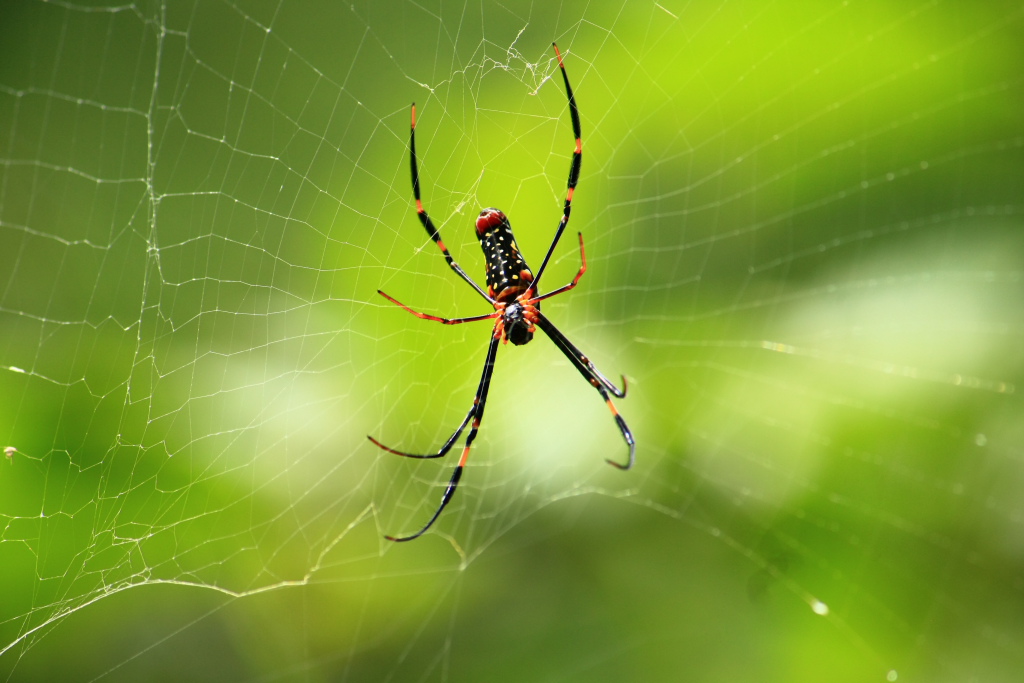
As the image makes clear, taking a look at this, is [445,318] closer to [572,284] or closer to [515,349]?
[572,284]

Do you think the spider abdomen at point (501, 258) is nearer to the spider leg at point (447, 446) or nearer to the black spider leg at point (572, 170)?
the black spider leg at point (572, 170)

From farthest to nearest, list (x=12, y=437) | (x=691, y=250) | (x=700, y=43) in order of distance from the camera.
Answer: (x=691, y=250) < (x=700, y=43) < (x=12, y=437)

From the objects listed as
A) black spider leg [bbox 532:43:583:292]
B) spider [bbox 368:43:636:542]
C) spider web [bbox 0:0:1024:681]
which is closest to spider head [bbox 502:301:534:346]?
spider [bbox 368:43:636:542]

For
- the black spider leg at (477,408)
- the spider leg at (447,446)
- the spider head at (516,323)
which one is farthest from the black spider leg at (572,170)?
the spider leg at (447,446)

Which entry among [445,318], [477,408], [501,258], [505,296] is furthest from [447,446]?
[501,258]

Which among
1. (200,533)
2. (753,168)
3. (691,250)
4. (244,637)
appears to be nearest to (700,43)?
(753,168)

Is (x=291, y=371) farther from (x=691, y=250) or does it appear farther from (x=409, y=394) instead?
(x=691, y=250)

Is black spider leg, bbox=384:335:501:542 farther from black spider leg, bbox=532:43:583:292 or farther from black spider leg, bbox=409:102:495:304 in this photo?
black spider leg, bbox=532:43:583:292
